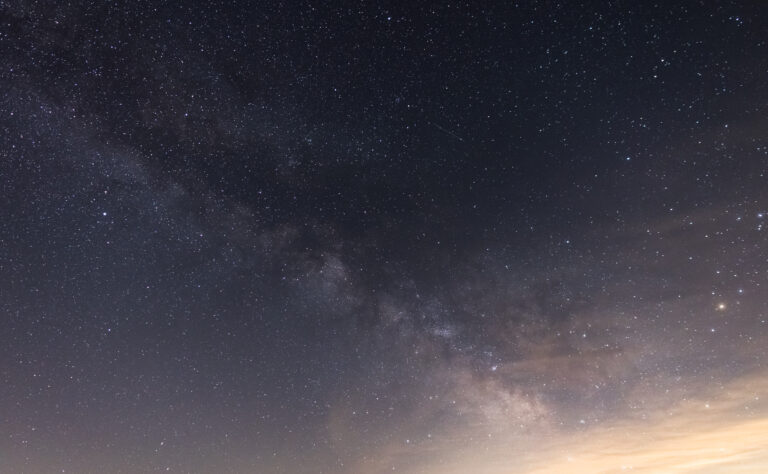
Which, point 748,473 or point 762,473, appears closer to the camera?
point 748,473

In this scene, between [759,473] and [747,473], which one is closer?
[747,473]

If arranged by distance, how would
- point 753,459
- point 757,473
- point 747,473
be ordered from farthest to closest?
1. point 757,473
2. point 747,473
3. point 753,459

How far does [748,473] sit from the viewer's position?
137500mm

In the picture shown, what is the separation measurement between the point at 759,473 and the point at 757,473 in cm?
500

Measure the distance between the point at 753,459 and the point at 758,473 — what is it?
117 meters

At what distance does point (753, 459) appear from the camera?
75.1 m

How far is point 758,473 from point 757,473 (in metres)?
3.02

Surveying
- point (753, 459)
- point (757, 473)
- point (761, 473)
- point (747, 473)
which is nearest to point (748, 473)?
point (747, 473)

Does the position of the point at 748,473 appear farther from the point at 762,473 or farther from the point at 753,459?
the point at 753,459

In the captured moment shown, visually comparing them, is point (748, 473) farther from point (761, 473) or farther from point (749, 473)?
point (761, 473)

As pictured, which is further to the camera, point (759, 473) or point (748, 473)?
point (759, 473)

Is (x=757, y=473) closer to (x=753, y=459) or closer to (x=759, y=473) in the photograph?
(x=759, y=473)

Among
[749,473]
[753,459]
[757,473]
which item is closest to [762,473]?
[757,473]

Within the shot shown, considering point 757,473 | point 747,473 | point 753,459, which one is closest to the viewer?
point 753,459
